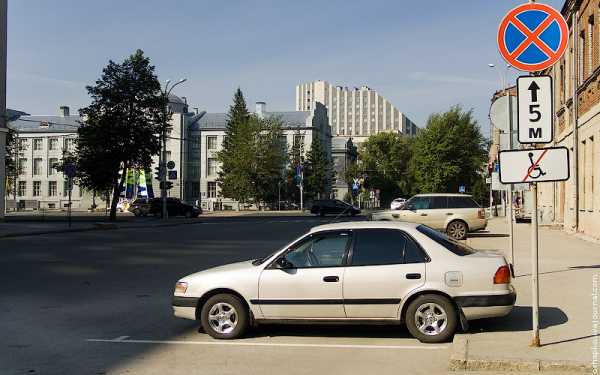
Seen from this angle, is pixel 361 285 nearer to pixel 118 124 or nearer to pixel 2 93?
pixel 2 93

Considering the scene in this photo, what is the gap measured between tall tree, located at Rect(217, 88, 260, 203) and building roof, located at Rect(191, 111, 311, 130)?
11013 millimetres

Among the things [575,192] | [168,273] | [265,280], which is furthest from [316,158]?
[265,280]

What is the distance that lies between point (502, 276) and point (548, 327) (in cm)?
106

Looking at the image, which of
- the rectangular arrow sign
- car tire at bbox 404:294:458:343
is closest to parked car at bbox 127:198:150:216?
car tire at bbox 404:294:458:343

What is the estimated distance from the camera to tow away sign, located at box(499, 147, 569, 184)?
21.5 feet

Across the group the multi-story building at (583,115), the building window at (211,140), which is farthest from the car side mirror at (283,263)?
the building window at (211,140)

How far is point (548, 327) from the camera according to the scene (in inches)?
310

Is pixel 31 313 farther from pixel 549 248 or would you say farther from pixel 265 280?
pixel 549 248

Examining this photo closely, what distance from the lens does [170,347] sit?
24.8ft

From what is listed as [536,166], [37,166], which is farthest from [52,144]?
[536,166]

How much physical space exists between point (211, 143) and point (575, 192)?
84.7m

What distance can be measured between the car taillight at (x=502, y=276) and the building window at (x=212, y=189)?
3808 inches

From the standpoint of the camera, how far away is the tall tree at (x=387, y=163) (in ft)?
348

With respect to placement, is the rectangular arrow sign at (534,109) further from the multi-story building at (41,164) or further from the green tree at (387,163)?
the multi-story building at (41,164)
